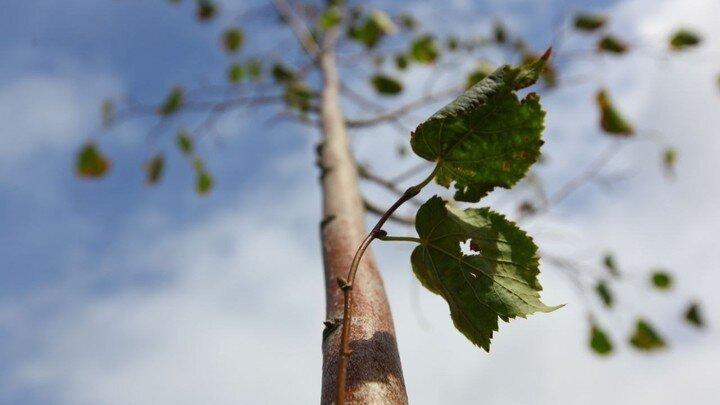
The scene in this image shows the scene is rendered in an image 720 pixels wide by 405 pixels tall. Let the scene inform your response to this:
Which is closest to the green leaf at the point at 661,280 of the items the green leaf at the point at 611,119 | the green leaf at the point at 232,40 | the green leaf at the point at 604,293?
the green leaf at the point at 604,293

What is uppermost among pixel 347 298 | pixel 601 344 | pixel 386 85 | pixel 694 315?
pixel 386 85

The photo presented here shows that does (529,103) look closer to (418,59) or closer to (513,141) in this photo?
(513,141)

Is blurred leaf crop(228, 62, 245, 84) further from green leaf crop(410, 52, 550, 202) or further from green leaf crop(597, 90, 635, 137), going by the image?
green leaf crop(410, 52, 550, 202)

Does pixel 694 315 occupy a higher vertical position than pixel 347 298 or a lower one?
higher

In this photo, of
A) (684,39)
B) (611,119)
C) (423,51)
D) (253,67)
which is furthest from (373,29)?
(684,39)

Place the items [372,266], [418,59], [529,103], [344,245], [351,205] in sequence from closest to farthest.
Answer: [529,103] < [372,266] < [344,245] < [351,205] < [418,59]

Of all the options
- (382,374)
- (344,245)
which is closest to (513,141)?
(382,374)

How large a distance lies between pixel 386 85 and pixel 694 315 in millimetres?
2851

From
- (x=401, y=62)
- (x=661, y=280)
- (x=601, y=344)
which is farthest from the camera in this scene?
(x=401, y=62)

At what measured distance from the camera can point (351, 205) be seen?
146 centimetres

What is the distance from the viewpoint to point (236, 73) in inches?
147

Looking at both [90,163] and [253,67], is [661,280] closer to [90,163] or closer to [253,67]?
[253,67]

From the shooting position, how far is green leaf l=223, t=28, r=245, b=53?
155 inches

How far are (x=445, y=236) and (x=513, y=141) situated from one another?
0.15 meters
